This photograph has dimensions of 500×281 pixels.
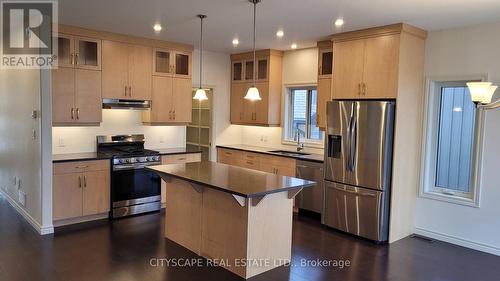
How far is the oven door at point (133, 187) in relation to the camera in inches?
205

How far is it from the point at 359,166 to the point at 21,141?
4549 millimetres

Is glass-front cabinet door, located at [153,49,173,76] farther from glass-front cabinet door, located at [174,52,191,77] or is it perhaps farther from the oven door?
the oven door

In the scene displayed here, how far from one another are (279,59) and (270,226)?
3.53 metres

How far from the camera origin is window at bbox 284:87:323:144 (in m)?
6.17

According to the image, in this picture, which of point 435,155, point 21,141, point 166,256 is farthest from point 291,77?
point 21,141

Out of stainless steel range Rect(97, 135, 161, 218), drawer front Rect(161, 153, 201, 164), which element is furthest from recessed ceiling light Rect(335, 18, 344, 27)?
stainless steel range Rect(97, 135, 161, 218)

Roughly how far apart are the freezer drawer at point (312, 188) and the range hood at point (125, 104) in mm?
2462

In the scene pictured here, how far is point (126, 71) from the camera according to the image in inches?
216

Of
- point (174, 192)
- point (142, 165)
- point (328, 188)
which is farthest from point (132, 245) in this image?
point (328, 188)

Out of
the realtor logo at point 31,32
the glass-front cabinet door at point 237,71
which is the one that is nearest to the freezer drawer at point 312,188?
the glass-front cabinet door at point 237,71

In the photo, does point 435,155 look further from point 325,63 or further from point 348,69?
point 325,63

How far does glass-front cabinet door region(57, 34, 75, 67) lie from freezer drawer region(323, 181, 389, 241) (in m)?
3.75

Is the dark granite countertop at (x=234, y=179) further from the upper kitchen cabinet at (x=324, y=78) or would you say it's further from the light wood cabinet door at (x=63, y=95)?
the upper kitchen cabinet at (x=324, y=78)

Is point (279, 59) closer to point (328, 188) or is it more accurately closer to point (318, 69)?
point (318, 69)
